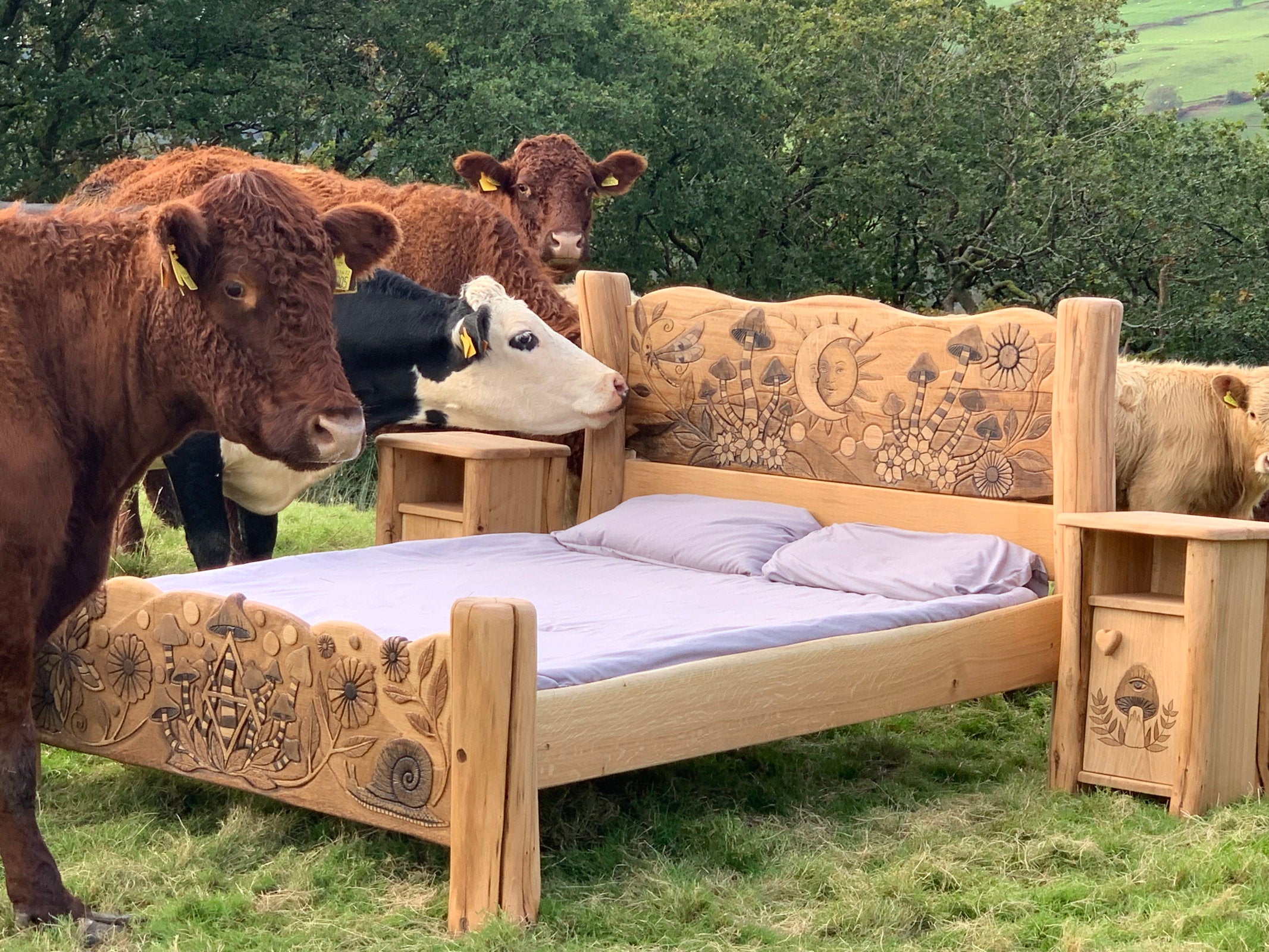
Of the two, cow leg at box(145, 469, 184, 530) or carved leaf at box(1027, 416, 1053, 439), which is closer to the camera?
carved leaf at box(1027, 416, 1053, 439)

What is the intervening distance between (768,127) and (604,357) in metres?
9.09

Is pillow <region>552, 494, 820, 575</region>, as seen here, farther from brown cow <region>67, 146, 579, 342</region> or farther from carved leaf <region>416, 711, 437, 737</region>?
carved leaf <region>416, 711, 437, 737</region>

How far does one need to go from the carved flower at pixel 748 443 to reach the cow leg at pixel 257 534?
1.80 metres

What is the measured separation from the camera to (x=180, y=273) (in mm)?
3258

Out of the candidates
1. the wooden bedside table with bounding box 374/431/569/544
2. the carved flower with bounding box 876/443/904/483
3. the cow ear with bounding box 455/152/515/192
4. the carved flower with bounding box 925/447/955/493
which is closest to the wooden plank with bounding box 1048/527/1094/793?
the carved flower with bounding box 925/447/955/493

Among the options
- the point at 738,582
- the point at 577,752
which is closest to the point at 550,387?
the point at 738,582

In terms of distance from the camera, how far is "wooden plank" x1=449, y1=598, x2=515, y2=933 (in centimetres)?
334

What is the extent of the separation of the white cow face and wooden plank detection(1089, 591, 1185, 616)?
6.47 ft

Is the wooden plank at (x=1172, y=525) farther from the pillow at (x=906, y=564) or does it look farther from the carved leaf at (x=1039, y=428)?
the carved leaf at (x=1039, y=428)

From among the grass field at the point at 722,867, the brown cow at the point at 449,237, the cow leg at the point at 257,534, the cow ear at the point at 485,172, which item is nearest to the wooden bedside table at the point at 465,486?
the cow leg at the point at 257,534

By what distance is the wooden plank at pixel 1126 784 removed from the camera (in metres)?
4.46

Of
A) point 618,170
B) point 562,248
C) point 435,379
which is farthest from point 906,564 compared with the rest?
point 618,170

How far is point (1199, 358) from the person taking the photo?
12867 mm

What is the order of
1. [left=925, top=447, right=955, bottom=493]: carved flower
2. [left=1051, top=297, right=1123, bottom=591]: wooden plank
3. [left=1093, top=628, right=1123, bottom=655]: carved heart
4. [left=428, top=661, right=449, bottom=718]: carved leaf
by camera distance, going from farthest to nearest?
[left=925, top=447, right=955, bottom=493]: carved flower → [left=1051, top=297, right=1123, bottom=591]: wooden plank → [left=1093, top=628, right=1123, bottom=655]: carved heart → [left=428, top=661, right=449, bottom=718]: carved leaf
